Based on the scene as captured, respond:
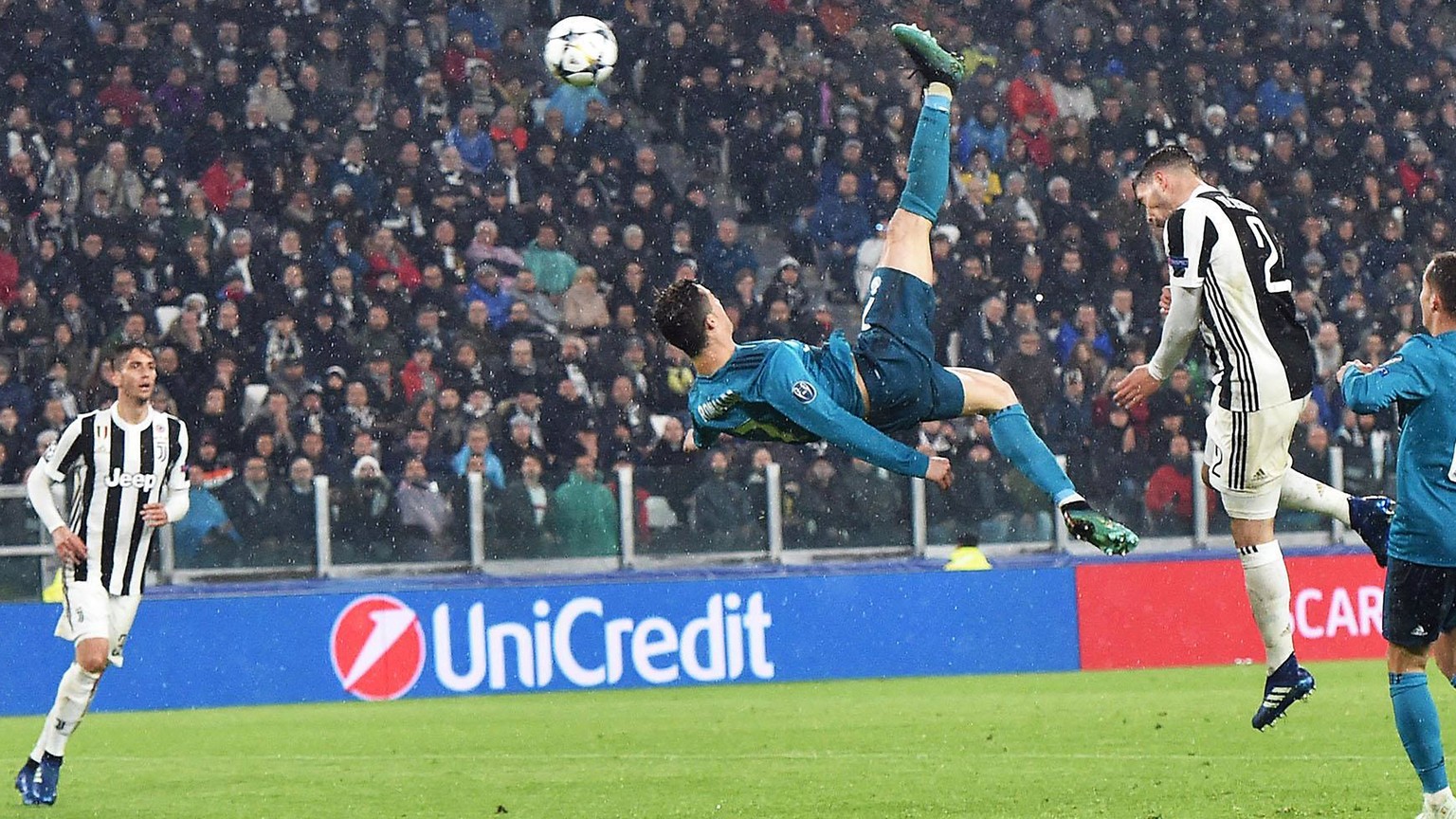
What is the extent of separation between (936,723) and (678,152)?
814cm

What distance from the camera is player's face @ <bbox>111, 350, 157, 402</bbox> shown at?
950 cm

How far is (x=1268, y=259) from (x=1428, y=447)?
1.12 metres

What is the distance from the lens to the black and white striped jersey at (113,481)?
975cm

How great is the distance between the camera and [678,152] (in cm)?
1895

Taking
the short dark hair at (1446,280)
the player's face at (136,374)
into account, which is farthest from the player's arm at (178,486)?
the short dark hair at (1446,280)

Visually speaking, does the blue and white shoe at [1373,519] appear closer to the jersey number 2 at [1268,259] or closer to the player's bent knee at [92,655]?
the jersey number 2 at [1268,259]

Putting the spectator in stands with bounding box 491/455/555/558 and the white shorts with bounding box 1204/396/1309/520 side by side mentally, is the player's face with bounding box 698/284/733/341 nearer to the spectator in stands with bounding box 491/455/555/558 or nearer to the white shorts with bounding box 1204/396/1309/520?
the white shorts with bounding box 1204/396/1309/520

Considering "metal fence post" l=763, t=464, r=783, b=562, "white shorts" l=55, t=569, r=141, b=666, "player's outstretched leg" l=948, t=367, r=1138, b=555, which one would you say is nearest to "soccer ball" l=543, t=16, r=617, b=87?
"metal fence post" l=763, t=464, r=783, b=562

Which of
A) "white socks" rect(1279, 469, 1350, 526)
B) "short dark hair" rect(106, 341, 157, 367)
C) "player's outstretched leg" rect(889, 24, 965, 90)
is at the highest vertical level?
"player's outstretched leg" rect(889, 24, 965, 90)

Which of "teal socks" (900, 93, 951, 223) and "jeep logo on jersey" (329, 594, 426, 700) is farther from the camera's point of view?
"jeep logo on jersey" (329, 594, 426, 700)

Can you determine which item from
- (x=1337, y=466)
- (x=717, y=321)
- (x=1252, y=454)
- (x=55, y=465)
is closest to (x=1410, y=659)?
(x=1252, y=454)

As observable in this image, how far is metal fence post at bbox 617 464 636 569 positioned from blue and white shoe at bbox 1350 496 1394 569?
23.8ft

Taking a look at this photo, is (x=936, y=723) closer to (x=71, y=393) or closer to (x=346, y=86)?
(x=71, y=393)

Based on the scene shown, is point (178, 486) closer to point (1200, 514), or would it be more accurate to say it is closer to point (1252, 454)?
point (1252, 454)
